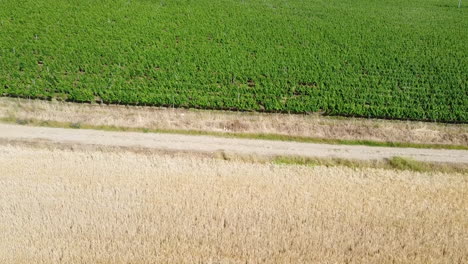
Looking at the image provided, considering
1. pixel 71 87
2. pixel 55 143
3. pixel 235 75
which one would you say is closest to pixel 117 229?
pixel 55 143

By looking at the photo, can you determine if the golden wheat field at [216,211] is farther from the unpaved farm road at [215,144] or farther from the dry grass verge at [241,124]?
the dry grass verge at [241,124]

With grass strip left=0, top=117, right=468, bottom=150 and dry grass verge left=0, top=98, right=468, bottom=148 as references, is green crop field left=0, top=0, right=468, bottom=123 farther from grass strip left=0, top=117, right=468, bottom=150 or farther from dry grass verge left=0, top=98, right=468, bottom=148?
grass strip left=0, top=117, right=468, bottom=150

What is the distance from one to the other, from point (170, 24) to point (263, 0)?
13.0 metres

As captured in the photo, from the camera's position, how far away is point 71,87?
26766 mm

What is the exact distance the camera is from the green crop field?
26656mm

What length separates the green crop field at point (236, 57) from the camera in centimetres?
2666

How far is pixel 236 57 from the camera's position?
31438mm

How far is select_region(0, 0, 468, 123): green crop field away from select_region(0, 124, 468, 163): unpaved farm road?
3.11 m

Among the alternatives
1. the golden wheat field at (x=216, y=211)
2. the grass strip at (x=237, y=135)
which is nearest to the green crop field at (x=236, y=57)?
the grass strip at (x=237, y=135)

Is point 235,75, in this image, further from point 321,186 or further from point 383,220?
point 383,220

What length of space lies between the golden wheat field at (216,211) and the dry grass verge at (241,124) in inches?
131

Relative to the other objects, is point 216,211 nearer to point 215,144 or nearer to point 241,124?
point 215,144

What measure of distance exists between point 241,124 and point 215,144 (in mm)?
2449

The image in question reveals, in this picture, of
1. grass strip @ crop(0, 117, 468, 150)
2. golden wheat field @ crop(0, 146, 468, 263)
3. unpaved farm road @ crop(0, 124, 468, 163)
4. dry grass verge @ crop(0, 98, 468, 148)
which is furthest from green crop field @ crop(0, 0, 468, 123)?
golden wheat field @ crop(0, 146, 468, 263)
